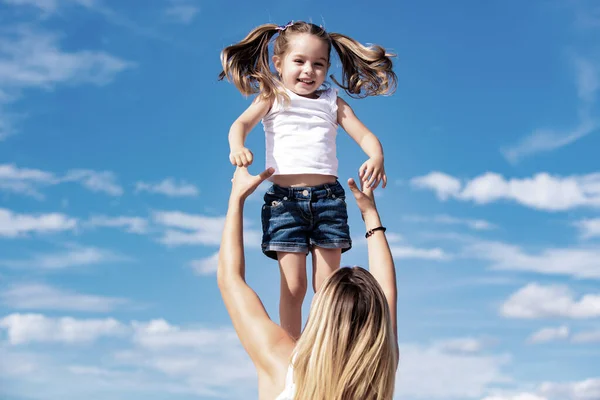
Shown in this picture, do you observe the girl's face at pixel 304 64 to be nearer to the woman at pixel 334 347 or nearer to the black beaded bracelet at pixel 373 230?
the black beaded bracelet at pixel 373 230

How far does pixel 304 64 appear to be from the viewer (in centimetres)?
569

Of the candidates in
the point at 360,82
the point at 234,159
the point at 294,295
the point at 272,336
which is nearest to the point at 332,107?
the point at 360,82

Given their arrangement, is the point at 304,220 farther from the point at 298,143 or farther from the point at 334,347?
the point at 334,347

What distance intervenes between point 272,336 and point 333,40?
323 cm

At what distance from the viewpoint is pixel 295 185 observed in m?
5.59

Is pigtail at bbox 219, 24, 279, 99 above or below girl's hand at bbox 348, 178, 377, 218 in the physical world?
above

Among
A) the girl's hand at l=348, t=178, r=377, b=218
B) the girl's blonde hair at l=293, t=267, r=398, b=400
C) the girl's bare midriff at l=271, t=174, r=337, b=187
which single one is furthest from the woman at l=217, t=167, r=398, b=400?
the girl's bare midriff at l=271, t=174, r=337, b=187

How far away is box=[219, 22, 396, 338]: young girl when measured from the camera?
5.52 meters

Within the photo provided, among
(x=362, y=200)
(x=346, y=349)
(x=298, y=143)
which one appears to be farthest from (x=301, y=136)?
(x=346, y=349)

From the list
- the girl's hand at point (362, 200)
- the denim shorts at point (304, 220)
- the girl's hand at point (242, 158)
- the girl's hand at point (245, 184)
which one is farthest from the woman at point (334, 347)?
the denim shorts at point (304, 220)

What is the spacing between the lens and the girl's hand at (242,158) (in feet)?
16.3

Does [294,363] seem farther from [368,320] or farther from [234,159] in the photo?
[234,159]

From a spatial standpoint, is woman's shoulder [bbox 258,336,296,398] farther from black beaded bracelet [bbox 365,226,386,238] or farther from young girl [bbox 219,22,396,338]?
young girl [bbox 219,22,396,338]

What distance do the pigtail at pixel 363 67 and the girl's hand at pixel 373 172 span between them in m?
0.92
